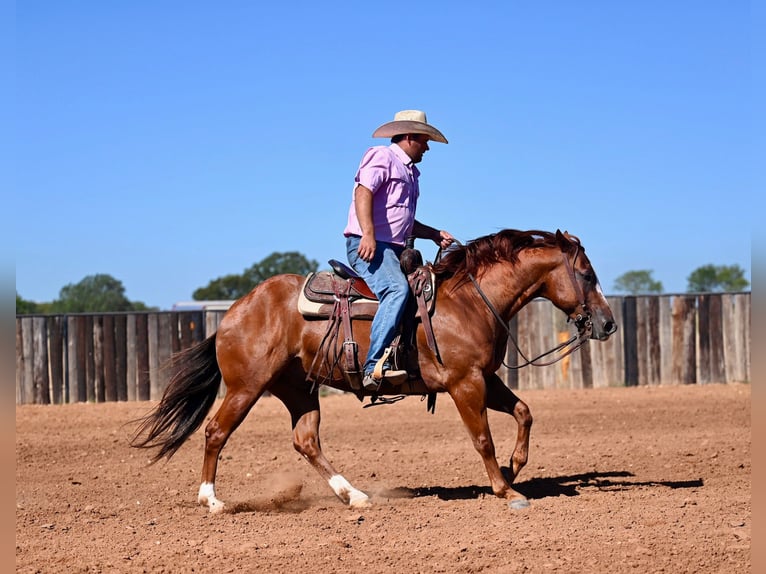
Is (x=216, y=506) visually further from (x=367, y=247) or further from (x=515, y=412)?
(x=515, y=412)

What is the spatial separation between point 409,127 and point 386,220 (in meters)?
0.81

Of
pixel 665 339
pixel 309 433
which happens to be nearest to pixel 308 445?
pixel 309 433

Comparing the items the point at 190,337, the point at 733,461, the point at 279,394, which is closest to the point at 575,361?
the point at 190,337

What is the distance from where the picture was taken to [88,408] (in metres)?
16.2

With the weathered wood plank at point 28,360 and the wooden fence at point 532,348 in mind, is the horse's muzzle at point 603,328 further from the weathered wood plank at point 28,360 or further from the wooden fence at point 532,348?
the weathered wood plank at point 28,360

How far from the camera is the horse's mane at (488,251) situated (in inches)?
300

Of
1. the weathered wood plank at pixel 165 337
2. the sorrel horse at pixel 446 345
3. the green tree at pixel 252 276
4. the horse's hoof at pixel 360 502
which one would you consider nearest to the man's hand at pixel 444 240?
the sorrel horse at pixel 446 345

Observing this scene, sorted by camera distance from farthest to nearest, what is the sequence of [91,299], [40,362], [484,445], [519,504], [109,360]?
[91,299], [109,360], [40,362], [484,445], [519,504]

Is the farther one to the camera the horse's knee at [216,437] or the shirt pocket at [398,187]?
the horse's knee at [216,437]

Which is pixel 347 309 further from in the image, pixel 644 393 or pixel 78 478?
pixel 644 393

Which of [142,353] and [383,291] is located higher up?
Result: [383,291]

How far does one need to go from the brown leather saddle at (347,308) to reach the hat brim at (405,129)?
111cm

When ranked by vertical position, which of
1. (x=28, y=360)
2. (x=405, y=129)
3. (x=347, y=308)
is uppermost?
(x=405, y=129)

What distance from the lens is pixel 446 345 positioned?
7.23m
